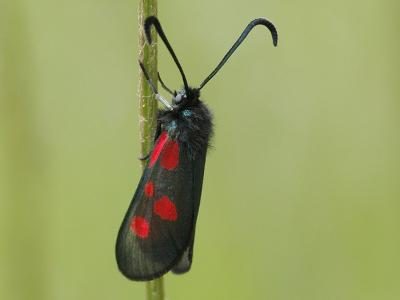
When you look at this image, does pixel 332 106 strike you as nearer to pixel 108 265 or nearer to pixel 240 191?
pixel 240 191

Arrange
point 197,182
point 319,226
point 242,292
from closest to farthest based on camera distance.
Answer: point 197,182 → point 242,292 → point 319,226

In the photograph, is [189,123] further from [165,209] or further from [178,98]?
[165,209]

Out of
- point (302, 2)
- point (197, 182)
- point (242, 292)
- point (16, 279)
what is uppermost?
point (302, 2)

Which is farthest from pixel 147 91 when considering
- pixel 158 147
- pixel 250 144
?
pixel 250 144

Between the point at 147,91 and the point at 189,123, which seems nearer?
the point at 147,91

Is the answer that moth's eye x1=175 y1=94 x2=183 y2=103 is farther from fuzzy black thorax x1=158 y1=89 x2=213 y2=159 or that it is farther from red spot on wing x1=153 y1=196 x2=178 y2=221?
red spot on wing x1=153 y1=196 x2=178 y2=221

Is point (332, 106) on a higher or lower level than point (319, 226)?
higher

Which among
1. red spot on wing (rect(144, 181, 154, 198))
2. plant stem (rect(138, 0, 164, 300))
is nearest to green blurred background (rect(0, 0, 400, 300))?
Answer: red spot on wing (rect(144, 181, 154, 198))

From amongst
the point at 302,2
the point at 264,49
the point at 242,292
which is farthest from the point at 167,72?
the point at 242,292
